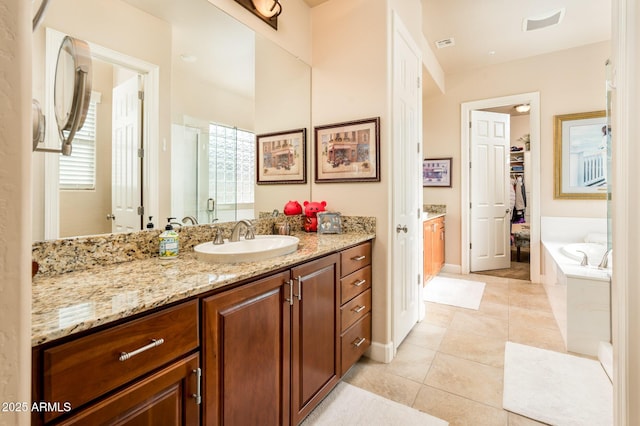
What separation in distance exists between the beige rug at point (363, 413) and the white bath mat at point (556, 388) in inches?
20.9

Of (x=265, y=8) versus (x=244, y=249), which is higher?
(x=265, y=8)

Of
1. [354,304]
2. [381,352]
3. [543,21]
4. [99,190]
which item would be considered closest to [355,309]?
[354,304]

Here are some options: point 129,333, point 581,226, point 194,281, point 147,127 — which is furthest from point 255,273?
point 581,226

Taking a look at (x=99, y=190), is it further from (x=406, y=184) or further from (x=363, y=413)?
(x=406, y=184)

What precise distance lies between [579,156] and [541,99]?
842 millimetres

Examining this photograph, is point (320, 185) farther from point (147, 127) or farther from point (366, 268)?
point (147, 127)

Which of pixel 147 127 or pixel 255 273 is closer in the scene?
pixel 255 273

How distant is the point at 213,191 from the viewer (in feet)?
5.68

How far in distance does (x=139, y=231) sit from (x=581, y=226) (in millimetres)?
4539

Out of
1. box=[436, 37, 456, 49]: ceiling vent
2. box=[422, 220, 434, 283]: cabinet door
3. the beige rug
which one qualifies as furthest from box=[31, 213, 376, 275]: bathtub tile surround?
box=[436, 37, 456, 49]: ceiling vent

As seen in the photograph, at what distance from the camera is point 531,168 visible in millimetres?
3777

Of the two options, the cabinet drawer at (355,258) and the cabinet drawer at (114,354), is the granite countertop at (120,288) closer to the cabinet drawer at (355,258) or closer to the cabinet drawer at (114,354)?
the cabinet drawer at (114,354)

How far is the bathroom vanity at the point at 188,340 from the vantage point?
675mm

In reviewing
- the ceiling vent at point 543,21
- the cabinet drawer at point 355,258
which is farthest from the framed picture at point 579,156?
the cabinet drawer at point 355,258
